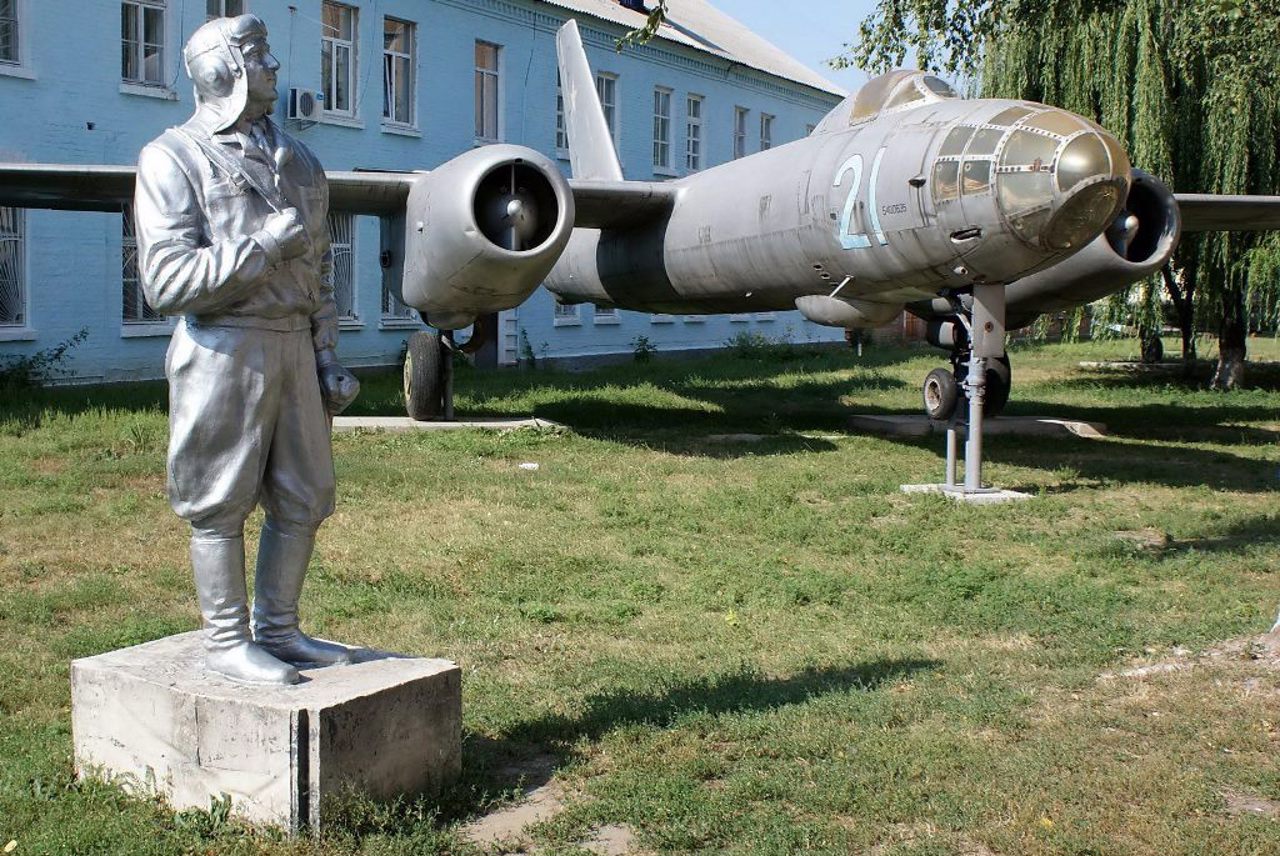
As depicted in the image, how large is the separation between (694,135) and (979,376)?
19960 mm

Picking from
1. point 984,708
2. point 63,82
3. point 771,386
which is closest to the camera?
point 984,708

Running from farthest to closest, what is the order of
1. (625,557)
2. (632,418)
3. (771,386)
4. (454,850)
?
(771,386)
(632,418)
(625,557)
(454,850)

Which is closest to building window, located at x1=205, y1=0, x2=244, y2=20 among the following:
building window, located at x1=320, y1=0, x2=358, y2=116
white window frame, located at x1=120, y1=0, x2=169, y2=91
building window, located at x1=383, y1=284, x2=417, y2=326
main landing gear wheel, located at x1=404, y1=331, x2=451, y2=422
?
white window frame, located at x1=120, y1=0, x2=169, y2=91

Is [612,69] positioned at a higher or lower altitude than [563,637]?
higher

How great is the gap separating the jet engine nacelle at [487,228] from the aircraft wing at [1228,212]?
20.0 ft

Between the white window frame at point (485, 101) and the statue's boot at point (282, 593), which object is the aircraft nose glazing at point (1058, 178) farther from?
the white window frame at point (485, 101)

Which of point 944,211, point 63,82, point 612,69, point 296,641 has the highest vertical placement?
point 612,69

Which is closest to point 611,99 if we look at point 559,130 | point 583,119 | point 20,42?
point 559,130

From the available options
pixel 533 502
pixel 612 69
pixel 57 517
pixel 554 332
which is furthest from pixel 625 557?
pixel 612 69

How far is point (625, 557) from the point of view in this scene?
24.9 ft

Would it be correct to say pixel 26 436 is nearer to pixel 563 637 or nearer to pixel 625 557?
pixel 625 557

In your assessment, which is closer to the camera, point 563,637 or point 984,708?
point 984,708

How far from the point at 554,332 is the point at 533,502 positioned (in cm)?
1609

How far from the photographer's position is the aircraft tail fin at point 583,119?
16.4 metres
